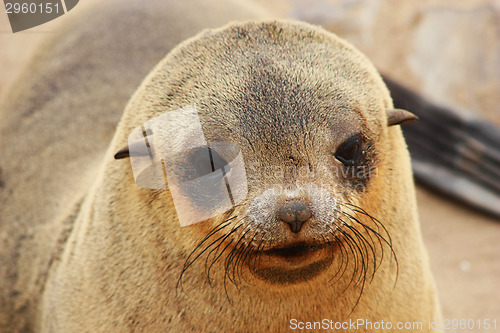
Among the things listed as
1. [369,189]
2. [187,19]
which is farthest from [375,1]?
[369,189]

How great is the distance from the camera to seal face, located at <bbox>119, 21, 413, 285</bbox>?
2.12m

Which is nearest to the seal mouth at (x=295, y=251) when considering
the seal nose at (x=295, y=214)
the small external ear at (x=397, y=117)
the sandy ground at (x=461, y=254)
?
the seal nose at (x=295, y=214)

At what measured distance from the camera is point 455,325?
15.6 ft

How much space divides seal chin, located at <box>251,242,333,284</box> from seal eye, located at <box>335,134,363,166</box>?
1.06 ft

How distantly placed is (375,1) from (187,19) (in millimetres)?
4490

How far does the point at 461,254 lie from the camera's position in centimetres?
562

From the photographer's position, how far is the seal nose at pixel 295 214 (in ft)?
6.63

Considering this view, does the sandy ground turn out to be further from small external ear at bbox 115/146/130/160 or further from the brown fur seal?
small external ear at bbox 115/146/130/160

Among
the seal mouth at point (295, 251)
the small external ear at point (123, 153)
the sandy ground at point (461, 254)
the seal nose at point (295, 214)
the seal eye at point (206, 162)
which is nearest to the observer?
the seal nose at point (295, 214)

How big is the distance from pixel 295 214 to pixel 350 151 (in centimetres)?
43

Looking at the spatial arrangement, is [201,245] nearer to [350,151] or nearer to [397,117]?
[350,151]

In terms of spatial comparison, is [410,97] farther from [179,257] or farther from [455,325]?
[179,257]

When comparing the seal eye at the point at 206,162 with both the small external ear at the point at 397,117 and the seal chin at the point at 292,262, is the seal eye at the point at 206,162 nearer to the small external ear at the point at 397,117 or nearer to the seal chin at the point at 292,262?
the seal chin at the point at 292,262

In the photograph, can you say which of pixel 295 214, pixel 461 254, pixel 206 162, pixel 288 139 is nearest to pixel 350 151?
pixel 288 139
